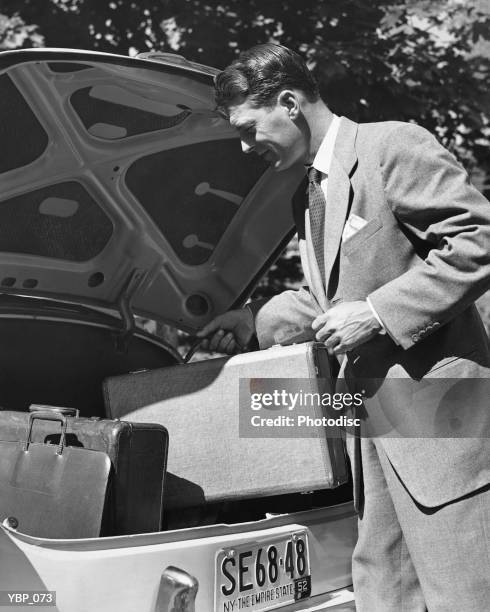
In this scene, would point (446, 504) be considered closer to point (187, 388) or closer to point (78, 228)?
point (187, 388)

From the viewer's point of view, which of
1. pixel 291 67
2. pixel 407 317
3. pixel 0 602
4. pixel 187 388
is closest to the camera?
pixel 0 602

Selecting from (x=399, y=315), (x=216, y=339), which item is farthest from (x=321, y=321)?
(x=216, y=339)

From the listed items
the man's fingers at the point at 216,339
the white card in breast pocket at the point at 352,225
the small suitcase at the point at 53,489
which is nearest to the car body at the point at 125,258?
the small suitcase at the point at 53,489

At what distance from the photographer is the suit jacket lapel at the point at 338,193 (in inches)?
82.1

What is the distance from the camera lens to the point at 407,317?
192 cm

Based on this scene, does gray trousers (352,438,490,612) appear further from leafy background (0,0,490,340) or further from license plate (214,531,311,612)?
leafy background (0,0,490,340)

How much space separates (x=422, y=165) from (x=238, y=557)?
1157 mm

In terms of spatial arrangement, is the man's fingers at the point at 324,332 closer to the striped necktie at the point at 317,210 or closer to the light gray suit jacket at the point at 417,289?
the light gray suit jacket at the point at 417,289

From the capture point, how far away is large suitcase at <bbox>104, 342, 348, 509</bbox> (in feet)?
7.42

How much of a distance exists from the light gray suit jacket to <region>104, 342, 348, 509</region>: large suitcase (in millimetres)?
204

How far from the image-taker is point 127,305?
3326 mm

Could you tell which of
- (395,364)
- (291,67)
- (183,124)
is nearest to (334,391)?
(395,364)

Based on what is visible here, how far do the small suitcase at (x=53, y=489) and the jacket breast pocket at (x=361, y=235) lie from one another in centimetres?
85

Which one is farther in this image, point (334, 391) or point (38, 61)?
point (334, 391)
